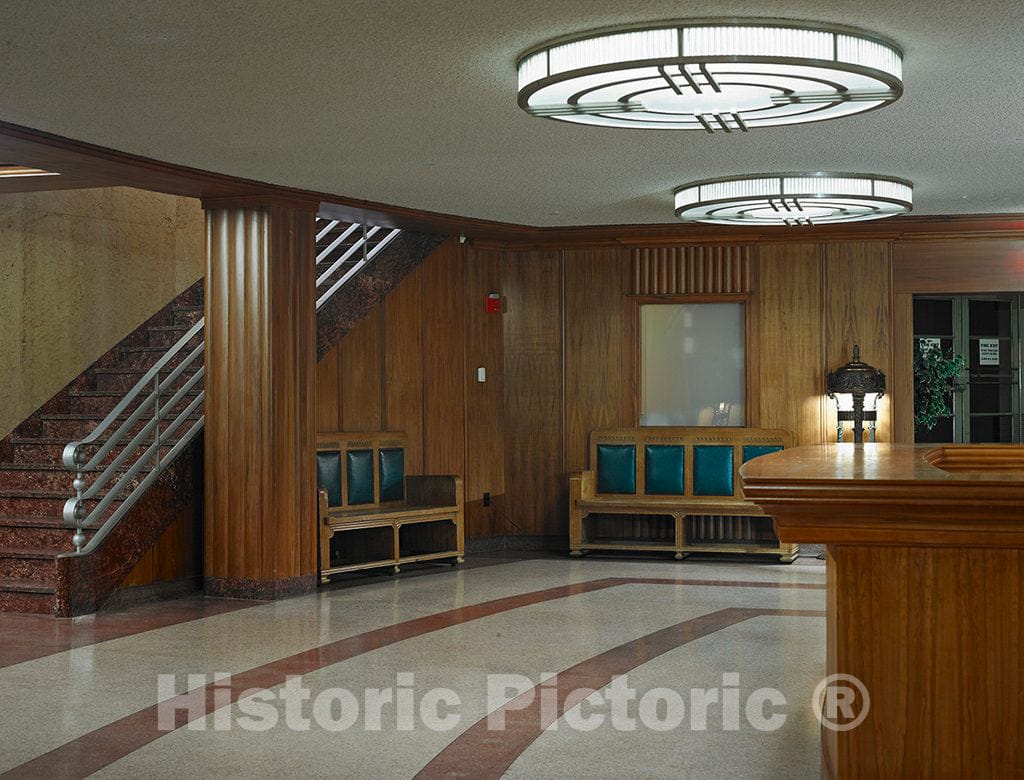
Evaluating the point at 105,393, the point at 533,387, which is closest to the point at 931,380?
the point at 533,387

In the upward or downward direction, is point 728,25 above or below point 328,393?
above

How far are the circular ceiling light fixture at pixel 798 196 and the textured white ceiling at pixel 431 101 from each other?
181 mm

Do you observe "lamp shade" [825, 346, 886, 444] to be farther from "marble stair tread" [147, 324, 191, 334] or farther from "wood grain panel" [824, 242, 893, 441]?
"marble stair tread" [147, 324, 191, 334]

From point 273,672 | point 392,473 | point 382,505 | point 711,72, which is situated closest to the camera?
point 711,72

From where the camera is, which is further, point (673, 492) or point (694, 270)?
point (694, 270)

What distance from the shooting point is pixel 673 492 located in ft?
35.6

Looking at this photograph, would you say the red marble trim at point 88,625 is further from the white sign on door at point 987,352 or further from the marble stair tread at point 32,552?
the white sign on door at point 987,352

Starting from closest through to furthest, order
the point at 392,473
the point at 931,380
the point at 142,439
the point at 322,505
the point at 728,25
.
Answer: the point at 728,25
the point at 142,439
the point at 322,505
the point at 392,473
the point at 931,380

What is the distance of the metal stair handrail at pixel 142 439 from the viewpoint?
779cm

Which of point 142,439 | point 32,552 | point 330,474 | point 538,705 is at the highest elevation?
point 142,439

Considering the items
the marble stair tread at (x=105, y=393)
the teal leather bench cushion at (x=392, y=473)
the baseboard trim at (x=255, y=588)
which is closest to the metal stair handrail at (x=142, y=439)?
the marble stair tread at (x=105, y=393)

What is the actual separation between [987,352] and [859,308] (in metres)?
2.32

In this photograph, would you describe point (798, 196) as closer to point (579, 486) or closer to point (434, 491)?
point (579, 486)

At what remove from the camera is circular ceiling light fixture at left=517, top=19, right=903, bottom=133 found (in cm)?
493
